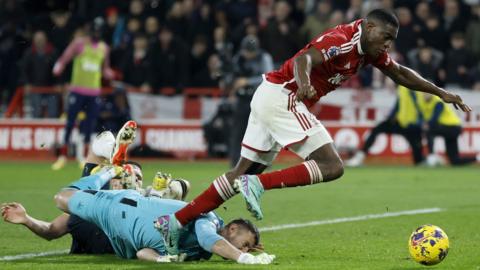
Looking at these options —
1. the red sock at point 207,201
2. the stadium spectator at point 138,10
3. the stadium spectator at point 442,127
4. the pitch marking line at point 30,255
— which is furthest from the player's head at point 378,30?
the stadium spectator at point 138,10

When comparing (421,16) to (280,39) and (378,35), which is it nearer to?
(280,39)

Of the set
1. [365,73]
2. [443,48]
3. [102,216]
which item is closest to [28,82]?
[365,73]

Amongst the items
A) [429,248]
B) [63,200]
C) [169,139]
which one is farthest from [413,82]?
[169,139]

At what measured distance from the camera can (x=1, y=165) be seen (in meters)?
21.1

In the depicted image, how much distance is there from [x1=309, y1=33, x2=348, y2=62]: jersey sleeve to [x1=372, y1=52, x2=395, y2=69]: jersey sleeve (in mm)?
597

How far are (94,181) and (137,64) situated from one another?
14.8 meters

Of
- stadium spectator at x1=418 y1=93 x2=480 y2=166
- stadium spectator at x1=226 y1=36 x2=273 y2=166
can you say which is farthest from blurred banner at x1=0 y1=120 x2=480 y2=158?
stadium spectator at x1=226 y1=36 x2=273 y2=166

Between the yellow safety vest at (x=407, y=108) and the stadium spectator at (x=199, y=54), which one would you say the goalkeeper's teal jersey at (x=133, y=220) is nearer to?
the yellow safety vest at (x=407, y=108)

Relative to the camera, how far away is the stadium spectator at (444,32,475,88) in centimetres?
2319

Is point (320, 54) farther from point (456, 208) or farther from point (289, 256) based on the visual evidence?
point (456, 208)

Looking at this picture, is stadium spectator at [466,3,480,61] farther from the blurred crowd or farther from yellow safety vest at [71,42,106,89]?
yellow safety vest at [71,42,106,89]

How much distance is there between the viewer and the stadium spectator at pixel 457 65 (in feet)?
76.1

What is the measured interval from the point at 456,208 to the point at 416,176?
557 centimetres

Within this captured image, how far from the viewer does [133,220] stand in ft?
28.9
